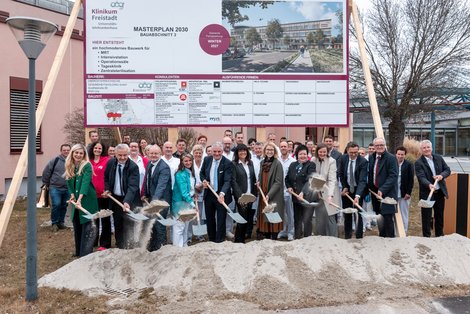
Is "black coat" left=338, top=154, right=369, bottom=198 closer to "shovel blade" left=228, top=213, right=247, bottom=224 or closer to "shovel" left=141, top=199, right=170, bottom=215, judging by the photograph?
"shovel blade" left=228, top=213, right=247, bottom=224

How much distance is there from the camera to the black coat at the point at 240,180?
7.39 meters

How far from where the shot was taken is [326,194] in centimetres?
720

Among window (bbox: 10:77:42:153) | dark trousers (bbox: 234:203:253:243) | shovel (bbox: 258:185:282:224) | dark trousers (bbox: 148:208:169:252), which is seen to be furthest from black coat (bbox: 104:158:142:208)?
window (bbox: 10:77:42:153)

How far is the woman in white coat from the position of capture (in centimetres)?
720

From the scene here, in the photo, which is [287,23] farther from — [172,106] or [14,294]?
[14,294]

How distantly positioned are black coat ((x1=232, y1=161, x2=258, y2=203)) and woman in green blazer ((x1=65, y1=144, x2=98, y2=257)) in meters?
2.18

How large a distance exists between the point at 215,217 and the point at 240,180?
773 millimetres

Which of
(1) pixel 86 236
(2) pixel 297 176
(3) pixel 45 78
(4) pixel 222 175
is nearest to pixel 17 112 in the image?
(3) pixel 45 78

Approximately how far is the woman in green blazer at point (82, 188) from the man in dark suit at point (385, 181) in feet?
14.2

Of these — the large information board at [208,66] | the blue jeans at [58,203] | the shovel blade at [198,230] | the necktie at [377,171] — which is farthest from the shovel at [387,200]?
the blue jeans at [58,203]

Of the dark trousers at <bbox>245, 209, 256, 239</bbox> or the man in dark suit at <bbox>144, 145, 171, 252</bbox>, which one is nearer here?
the man in dark suit at <bbox>144, 145, 171, 252</bbox>

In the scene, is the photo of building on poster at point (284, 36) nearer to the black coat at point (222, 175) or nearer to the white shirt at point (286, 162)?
the white shirt at point (286, 162)

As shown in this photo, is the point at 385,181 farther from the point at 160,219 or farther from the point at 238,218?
the point at 160,219

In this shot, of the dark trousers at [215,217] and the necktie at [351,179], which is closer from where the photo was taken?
the dark trousers at [215,217]
